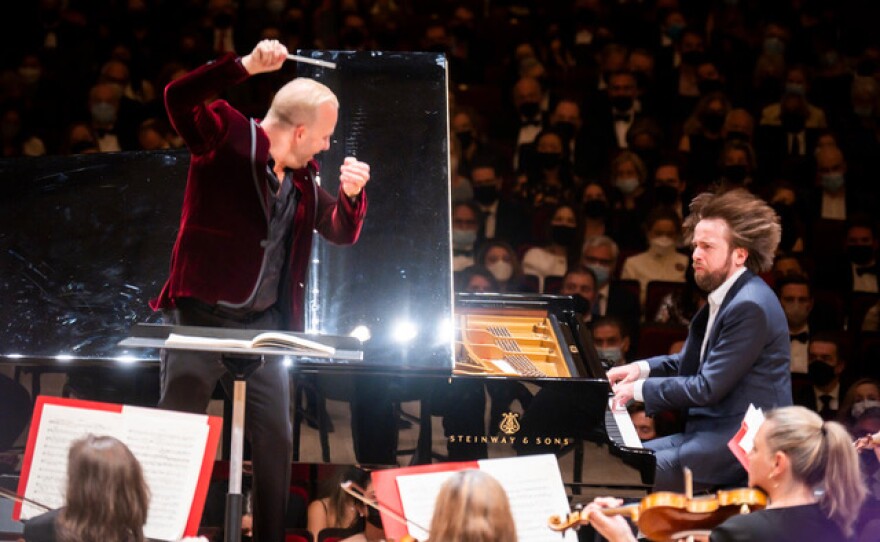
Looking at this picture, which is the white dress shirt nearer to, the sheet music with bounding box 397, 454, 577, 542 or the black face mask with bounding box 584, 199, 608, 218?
the sheet music with bounding box 397, 454, 577, 542

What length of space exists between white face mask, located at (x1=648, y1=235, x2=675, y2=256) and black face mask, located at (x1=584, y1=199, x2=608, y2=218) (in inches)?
16.6

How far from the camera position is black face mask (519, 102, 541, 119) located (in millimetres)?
7261

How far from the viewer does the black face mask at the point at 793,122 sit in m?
7.32

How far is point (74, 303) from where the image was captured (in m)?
3.78

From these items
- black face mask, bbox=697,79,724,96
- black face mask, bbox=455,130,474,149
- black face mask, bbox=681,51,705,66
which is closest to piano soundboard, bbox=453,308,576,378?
black face mask, bbox=455,130,474,149

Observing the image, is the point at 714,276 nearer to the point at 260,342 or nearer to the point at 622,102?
the point at 260,342

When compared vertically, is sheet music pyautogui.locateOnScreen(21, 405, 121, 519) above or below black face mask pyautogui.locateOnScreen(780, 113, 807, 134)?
below

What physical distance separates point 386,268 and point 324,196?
0.44 m

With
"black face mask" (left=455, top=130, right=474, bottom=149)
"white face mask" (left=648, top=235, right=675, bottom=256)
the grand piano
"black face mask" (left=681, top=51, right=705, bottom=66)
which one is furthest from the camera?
"black face mask" (left=681, top=51, right=705, bottom=66)

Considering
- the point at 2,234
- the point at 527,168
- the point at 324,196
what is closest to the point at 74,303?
the point at 2,234

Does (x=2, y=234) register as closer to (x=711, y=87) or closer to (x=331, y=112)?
(x=331, y=112)

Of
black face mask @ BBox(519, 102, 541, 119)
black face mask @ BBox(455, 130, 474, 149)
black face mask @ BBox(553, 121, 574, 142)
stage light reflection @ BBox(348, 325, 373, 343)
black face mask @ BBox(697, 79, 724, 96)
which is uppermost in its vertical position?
black face mask @ BBox(697, 79, 724, 96)

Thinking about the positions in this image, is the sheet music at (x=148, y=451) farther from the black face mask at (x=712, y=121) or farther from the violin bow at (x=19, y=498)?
the black face mask at (x=712, y=121)

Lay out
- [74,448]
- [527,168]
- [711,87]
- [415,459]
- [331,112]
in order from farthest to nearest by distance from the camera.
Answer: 1. [711,87]
2. [527,168]
3. [415,459]
4. [331,112]
5. [74,448]
